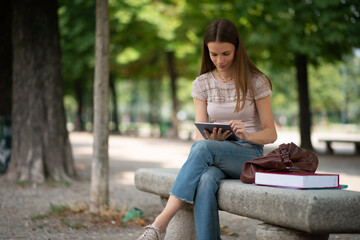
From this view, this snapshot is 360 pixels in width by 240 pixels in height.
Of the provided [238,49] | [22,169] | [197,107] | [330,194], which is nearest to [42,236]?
[197,107]

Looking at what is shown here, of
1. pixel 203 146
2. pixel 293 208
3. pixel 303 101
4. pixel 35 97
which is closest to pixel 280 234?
pixel 293 208

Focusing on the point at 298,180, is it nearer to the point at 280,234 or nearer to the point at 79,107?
the point at 280,234

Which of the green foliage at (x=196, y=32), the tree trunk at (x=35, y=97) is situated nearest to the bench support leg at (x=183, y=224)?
the green foliage at (x=196, y=32)

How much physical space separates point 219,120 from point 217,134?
0.30 m

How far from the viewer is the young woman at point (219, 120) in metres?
3.23

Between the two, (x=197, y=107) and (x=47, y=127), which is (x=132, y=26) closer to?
(x=47, y=127)

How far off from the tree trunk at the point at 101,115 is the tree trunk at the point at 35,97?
9.09 feet

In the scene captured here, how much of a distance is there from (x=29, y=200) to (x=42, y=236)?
7.38 feet

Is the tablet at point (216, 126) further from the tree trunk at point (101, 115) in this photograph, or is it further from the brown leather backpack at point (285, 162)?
the tree trunk at point (101, 115)

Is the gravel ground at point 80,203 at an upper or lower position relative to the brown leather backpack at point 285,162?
lower

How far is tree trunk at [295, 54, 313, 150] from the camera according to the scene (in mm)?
15772

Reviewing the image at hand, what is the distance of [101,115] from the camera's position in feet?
18.2

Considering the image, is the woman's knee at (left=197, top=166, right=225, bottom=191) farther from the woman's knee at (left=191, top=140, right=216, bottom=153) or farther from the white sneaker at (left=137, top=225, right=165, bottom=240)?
the white sneaker at (left=137, top=225, right=165, bottom=240)

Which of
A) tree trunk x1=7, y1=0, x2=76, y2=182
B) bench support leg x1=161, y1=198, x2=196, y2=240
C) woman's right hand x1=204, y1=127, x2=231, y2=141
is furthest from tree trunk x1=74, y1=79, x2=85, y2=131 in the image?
woman's right hand x1=204, y1=127, x2=231, y2=141
